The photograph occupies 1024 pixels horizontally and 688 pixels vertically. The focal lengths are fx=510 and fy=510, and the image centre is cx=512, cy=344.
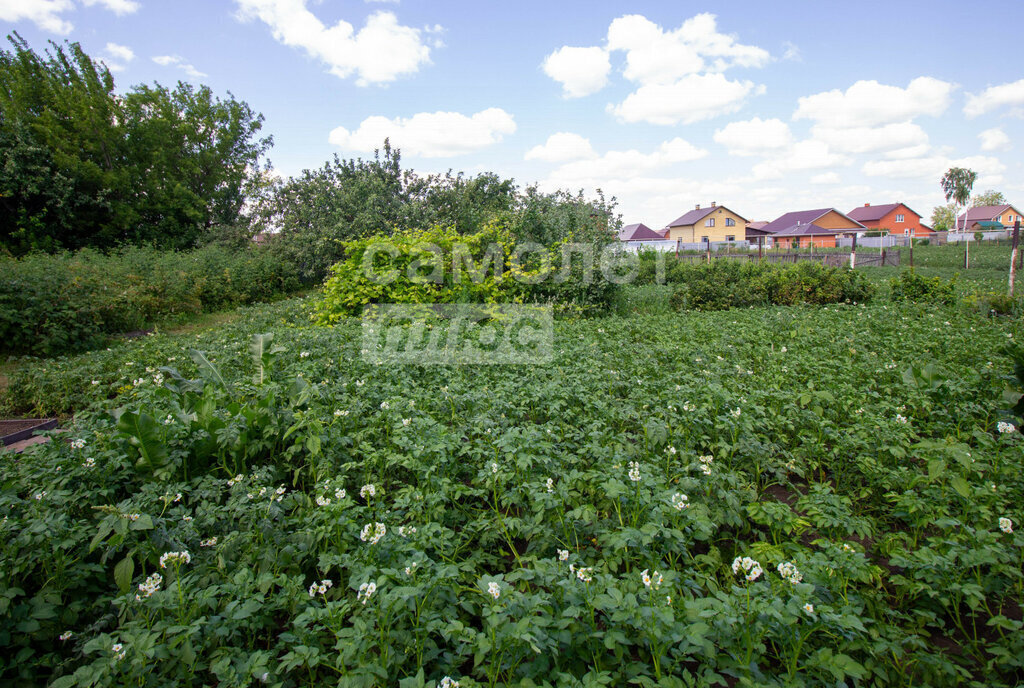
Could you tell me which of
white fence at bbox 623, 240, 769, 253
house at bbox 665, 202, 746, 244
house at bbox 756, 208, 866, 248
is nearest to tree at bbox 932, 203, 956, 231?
house at bbox 756, 208, 866, 248

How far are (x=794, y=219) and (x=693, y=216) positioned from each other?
1245 cm

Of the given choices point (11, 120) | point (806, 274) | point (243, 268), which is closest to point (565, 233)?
point (806, 274)

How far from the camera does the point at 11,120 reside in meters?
16.8

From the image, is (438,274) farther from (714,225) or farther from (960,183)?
(960,183)

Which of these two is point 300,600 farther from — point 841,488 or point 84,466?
point 841,488

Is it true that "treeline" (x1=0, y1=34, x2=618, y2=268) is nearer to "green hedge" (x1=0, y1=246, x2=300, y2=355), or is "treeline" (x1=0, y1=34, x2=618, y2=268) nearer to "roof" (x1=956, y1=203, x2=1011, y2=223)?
"green hedge" (x1=0, y1=246, x2=300, y2=355)

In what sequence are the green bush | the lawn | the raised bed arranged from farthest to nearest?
the green bush → the raised bed → the lawn

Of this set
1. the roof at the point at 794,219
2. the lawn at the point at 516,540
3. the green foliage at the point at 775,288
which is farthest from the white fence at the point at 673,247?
the roof at the point at 794,219

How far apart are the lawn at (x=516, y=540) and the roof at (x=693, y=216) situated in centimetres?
6094

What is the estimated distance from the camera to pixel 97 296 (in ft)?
28.1

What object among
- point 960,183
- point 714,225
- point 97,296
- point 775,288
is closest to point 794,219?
point 714,225

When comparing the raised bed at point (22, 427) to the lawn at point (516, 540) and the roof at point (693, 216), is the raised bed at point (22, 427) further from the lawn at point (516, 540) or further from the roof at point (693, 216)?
the roof at point (693, 216)

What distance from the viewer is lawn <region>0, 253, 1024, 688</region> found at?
5.67 ft

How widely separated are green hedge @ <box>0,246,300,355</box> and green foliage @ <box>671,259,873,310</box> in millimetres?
11090
